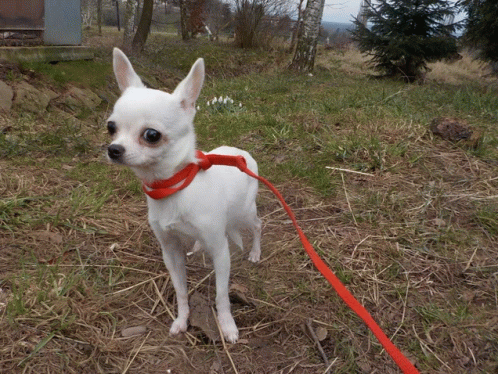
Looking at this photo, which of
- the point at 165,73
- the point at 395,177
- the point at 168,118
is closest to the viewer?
the point at 168,118

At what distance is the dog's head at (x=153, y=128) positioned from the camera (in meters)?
1.56

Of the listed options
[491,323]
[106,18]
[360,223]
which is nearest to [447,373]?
[491,323]

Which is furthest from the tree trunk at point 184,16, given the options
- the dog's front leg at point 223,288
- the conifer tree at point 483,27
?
the dog's front leg at point 223,288

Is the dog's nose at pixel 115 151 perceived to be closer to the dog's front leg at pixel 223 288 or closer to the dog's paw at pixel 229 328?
the dog's front leg at pixel 223 288

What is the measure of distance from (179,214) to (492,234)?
2130 mm

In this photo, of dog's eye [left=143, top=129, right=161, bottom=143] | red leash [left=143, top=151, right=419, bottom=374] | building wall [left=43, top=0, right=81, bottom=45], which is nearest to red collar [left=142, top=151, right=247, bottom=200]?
red leash [left=143, top=151, right=419, bottom=374]

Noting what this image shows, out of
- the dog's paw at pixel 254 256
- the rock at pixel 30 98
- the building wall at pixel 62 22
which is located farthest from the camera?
the building wall at pixel 62 22

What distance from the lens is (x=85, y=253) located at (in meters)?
2.46

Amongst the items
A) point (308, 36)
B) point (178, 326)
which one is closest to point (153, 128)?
point (178, 326)

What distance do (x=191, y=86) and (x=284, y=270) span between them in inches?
50.3

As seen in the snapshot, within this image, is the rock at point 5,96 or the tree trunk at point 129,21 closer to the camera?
the rock at point 5,96

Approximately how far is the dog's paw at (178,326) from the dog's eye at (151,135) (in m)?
0.94

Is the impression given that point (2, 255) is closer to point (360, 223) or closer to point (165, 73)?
point (360, 223)

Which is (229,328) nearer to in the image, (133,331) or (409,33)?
(133,331)
